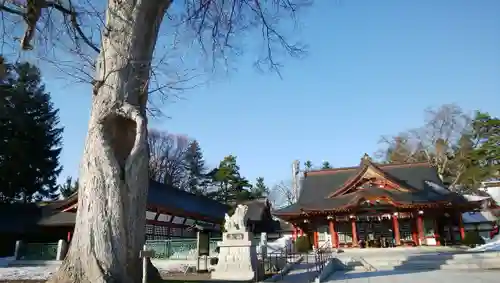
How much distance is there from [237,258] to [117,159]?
7166 mm

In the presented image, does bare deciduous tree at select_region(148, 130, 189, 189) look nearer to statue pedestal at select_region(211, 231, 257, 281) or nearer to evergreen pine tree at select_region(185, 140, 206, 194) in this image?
evergreen pine tree at select_region(185, 140, 206, 194)

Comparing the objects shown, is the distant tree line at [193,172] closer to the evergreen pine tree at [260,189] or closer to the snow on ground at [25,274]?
the evergreen pine tree at [260,189]

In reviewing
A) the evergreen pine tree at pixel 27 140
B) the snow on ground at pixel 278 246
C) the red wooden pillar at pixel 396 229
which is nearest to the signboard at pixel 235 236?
the snow on ground at pixel 278 246

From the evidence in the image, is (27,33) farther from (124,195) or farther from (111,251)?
(111,251)

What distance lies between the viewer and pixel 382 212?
24.8 metres

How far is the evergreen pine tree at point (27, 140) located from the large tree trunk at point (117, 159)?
26813mm

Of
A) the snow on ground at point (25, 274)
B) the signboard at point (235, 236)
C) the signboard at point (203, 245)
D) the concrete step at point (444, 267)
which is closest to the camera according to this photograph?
the signboard at point (235, 236)

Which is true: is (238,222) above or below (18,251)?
above

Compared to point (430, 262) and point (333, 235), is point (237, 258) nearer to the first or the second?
point (430, 262)

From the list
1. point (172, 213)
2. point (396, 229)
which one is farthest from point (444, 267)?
point (172, 213)

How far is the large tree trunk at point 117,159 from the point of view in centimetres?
583

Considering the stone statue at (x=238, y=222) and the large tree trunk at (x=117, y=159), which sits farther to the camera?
the stone statue at (x=238, y=222)

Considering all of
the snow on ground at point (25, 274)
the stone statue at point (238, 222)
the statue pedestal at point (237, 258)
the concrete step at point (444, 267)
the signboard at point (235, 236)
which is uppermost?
the stone statue at point (238, 222)

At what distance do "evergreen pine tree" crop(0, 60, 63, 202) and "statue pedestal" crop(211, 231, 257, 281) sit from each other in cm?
2444
